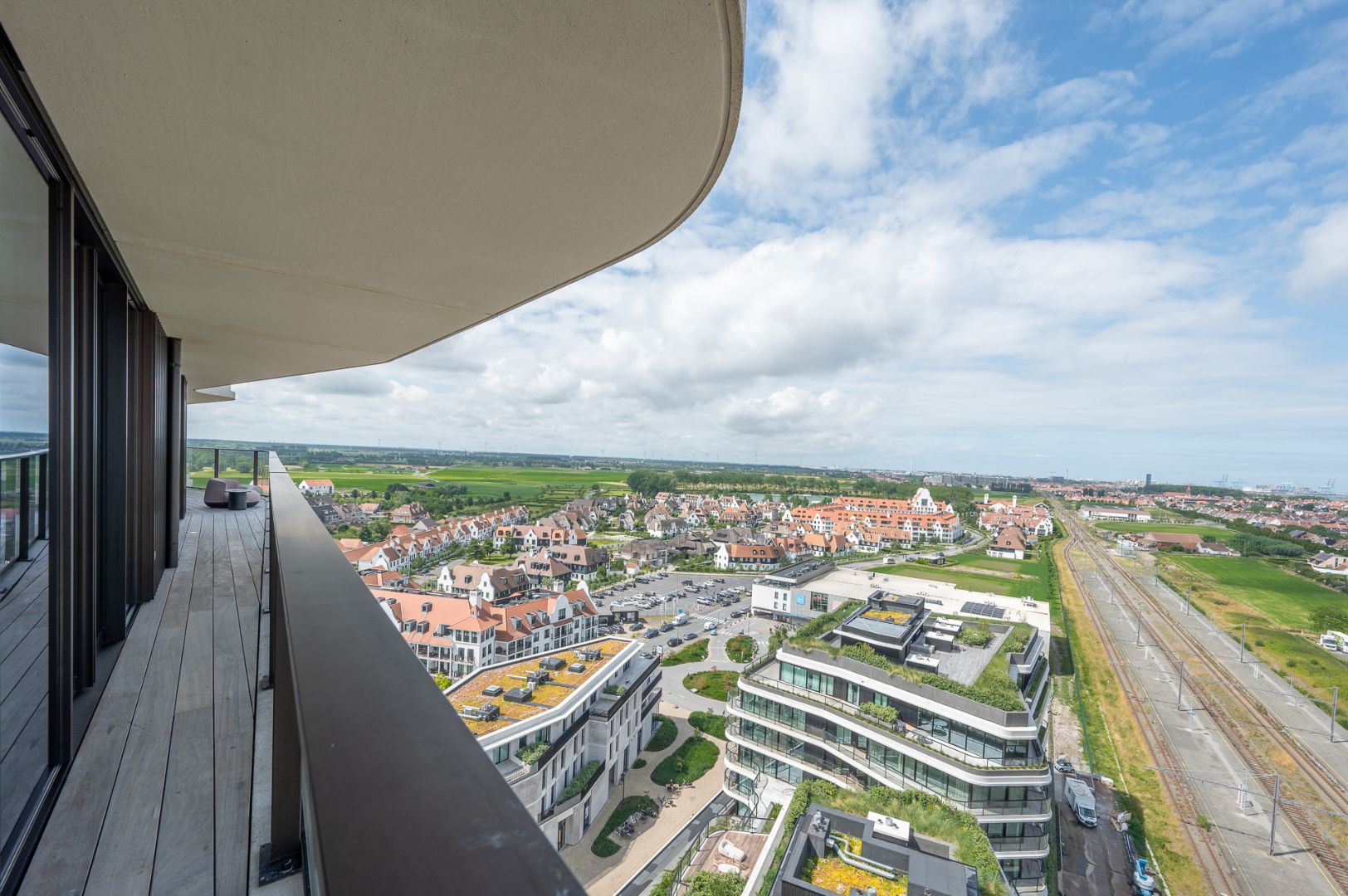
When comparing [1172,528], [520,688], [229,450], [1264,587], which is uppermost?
[229,450]

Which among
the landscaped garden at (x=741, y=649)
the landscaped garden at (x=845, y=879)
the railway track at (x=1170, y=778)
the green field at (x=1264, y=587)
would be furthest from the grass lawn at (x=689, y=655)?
→ the green field at (x=1264, y=587)

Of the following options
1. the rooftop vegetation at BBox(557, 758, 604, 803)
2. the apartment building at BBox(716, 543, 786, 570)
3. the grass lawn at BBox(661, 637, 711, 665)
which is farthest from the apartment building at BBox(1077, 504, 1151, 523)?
the rooftop vegetation at BBox(557, 758, 604, 803)

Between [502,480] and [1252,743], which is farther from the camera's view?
[502,480]

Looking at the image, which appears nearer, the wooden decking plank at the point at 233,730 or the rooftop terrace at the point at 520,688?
the wooden decking plank at the point at 233,730

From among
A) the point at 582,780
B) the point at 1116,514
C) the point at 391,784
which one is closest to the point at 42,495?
the point at 391,784

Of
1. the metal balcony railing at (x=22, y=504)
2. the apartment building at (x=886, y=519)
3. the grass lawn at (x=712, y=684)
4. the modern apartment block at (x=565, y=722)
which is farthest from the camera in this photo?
the apartment building at (x=886, y=519)

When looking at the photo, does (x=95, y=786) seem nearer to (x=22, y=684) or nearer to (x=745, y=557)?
(x=22, y=684)

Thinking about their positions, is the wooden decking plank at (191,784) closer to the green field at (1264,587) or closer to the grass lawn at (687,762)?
the grass lawn at (687,762)

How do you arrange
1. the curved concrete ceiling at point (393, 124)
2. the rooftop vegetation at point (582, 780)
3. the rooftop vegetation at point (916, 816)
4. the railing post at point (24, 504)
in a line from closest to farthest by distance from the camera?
the curved concrete ceiling at point (393, 124) → the railing post at point (24, 504) → the rooftop vegetation at point (916, 816) → the rooftop vegetation at point (582, 780)
